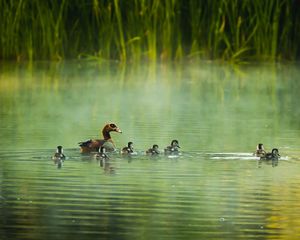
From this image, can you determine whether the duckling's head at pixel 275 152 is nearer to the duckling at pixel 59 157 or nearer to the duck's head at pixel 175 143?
the duck's head at pixel 175 143

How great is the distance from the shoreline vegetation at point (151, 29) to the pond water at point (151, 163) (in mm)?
1669

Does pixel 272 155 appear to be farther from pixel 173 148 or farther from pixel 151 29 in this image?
pixel 151 29

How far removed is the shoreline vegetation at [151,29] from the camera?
2073 cm

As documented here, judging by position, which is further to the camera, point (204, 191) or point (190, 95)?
point (190, 95)

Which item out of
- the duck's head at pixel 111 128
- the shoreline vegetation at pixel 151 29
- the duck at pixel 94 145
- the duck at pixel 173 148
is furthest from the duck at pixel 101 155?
the shoreline vegetation at pixel 151 29

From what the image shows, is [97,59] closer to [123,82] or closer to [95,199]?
[123,82]

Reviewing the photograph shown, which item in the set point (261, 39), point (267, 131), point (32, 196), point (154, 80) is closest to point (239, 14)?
point (261, 39)

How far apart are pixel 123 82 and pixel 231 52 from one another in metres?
2.86

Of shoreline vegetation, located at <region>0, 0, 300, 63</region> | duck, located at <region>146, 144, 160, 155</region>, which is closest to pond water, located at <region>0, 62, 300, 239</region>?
→ duck, located at <region>146, 144, 160, 155</region>

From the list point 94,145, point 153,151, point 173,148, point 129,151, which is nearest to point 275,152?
point 173,148

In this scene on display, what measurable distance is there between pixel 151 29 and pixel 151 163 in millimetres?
10785

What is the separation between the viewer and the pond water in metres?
7.53

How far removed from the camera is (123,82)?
19.2 meters

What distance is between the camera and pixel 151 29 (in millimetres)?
20953
